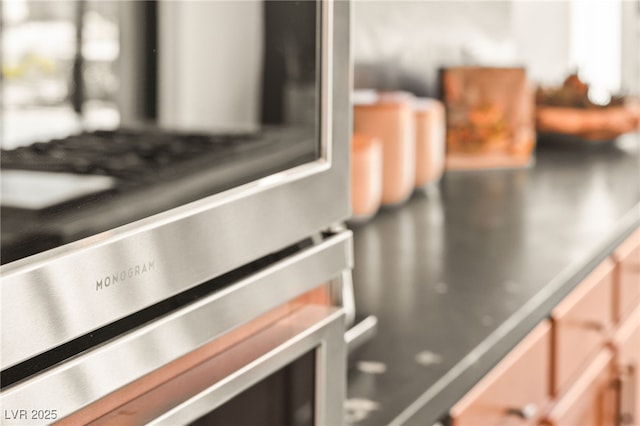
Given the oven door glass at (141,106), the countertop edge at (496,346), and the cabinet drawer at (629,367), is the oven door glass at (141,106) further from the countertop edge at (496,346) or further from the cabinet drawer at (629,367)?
the cabinet drawer at (629,367)

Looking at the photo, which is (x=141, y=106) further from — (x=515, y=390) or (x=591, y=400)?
(x=591, y=400)

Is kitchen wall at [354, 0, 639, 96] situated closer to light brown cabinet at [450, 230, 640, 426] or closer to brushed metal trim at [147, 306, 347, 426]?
light brown cabinet at [450, 230, 640, 426]

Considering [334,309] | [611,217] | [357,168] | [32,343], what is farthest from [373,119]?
[32,343]

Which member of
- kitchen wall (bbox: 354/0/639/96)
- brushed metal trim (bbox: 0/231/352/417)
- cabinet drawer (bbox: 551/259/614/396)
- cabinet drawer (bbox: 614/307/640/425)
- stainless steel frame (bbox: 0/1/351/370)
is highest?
kitchen wall (bbox: 354/0/639/96)

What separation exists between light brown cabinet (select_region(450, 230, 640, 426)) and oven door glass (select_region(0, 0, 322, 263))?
0.45 m

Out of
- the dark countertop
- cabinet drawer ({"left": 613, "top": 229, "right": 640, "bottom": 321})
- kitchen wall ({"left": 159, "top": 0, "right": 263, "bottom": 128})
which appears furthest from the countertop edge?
kitchen wall ({"left": 159, "top": 0, "right": 263, "bottom": 128})

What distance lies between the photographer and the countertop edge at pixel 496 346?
0.98 m

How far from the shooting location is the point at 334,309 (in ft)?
2.74

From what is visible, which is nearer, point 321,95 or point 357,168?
point 321,95

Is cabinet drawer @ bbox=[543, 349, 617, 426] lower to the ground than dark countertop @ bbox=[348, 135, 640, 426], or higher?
lower

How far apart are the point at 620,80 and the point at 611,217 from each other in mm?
1778

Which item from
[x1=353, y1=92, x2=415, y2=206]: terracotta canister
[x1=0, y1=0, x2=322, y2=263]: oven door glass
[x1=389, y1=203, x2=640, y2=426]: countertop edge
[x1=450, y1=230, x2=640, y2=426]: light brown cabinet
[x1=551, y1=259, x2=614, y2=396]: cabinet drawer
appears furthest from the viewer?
[x1=353, y1=92, x2=415, y2=206]: terracotta canister

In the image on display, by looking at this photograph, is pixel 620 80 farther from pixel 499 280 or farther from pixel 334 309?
pixel 334 309

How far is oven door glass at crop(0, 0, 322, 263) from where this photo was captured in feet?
1.62
